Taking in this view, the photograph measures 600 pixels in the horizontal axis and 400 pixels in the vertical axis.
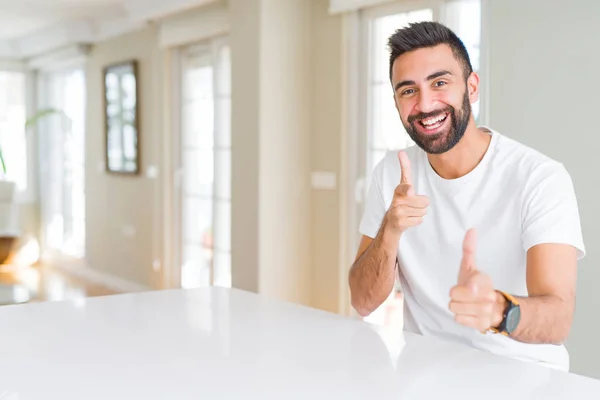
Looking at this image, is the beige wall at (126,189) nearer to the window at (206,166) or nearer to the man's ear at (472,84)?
the window at (206,166)

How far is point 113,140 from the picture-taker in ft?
22.7

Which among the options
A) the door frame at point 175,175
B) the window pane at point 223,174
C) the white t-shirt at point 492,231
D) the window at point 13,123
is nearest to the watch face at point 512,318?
the white t-shirt at point 492,231

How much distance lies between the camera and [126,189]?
6.77 metres

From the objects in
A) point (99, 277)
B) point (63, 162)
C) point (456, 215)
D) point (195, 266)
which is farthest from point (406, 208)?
point (63, 162)

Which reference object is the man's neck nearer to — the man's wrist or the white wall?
the man's wrist

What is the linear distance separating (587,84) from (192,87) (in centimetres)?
353

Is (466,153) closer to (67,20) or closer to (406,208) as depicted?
(406,208)

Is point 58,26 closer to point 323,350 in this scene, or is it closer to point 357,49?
point 357,49

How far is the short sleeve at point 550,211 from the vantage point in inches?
61.3

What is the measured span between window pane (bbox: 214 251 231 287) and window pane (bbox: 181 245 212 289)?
0.41 feet

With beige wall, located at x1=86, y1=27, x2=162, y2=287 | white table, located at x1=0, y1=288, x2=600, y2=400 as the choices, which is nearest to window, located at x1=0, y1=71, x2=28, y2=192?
beige wall, located at x1=86, y1=27, x2=162, y2=287

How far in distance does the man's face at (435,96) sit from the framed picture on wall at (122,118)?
16.5ft

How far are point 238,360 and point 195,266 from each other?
4.65 metres

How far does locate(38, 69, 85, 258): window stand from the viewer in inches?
306
